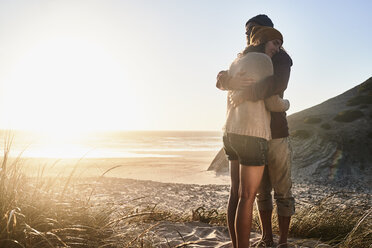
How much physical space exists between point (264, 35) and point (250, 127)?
2.93ft

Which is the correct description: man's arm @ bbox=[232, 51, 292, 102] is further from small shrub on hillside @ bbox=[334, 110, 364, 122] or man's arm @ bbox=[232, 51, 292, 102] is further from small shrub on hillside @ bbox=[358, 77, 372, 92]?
small shrub on hillside @ bbox=[358, 77, 372, 92]

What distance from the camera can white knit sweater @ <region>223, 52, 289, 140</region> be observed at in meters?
2.75

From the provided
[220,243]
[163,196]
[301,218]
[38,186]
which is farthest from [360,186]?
[38,186]

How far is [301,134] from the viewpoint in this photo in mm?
16188

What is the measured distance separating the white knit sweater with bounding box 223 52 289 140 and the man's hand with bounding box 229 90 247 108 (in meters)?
0.03

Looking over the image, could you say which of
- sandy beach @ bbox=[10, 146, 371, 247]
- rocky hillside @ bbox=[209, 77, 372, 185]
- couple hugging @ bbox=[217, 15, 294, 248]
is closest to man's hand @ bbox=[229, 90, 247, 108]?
couple hugging @ bbox=[217, 15, 294, 248]

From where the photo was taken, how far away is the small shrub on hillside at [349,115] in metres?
16.6

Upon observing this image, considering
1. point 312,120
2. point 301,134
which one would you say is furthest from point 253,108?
point 312,120

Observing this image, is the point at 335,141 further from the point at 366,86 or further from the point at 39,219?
the point at 39,219

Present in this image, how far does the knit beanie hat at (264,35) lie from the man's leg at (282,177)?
960mm

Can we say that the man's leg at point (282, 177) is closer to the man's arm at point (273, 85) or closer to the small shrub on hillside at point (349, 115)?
the man's arm at point (273, 85)

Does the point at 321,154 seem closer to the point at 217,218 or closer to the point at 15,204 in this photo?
the point at 217,218

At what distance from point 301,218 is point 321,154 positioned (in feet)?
37.7

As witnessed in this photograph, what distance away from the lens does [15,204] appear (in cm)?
270
